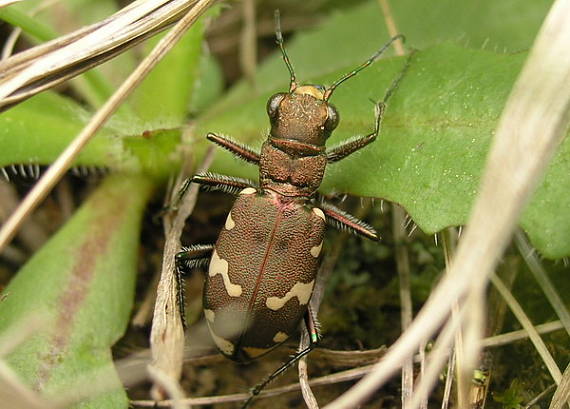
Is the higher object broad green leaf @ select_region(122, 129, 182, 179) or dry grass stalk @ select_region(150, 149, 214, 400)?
Answer: broad green leaf @ select_region(122, 129, 182, 179)

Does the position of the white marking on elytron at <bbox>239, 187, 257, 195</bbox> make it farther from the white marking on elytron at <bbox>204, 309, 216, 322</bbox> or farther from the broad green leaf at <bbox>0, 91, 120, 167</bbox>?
the broad green leaf at <bbox>0, 91, 120, 167</bbox>

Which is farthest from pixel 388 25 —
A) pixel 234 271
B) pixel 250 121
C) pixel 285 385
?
pixel 285 385

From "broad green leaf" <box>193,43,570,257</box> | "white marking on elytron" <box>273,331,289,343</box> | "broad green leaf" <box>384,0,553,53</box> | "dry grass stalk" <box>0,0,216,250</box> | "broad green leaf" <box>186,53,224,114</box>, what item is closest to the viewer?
"dry grass stalk" <box>0,0,216,250</box>

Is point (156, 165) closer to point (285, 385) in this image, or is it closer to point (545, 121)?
point (285, 385)

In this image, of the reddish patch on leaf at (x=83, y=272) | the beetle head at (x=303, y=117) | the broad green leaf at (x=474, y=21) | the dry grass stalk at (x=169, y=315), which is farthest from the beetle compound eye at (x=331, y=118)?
the reddish patch on leaf at (x=83, y=272)

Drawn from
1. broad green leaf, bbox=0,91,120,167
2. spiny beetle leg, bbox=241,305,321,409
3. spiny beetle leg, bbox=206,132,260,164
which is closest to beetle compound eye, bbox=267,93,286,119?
spiny beetle leg, bbox=206,132,260,164

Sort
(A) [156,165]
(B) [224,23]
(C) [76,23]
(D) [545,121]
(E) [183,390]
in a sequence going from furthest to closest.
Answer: (B) [224,23] < (C) [76,23] < (A) [156,165] < (E) [183,390] < (D) [545,121]

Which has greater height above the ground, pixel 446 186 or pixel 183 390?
pixel 446 186
